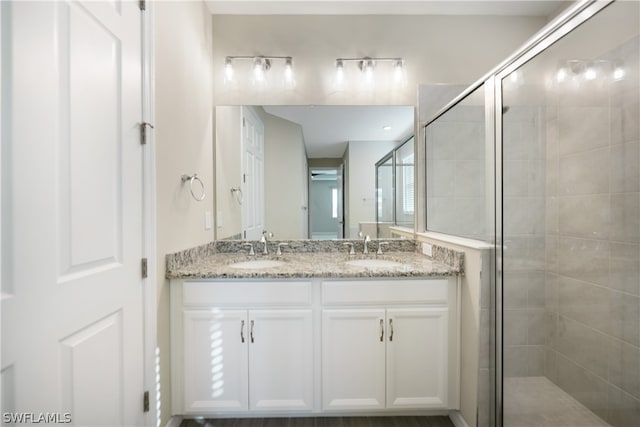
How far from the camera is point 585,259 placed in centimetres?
162

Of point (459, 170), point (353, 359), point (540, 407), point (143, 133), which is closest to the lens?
point (143, 133)

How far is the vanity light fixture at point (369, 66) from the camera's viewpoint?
7.21 feet

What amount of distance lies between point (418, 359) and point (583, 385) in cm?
87

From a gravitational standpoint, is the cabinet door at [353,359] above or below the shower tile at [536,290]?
below

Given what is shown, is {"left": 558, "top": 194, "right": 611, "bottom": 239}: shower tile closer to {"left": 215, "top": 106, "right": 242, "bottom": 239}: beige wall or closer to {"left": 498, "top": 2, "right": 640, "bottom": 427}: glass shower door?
{"left": 498, "top": 2, "right": 640, "bottom": 427}: glass shower door

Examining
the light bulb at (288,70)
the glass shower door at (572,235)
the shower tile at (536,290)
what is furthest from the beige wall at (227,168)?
the shower tile at (536,290)

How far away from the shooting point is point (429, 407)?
1.64 meters

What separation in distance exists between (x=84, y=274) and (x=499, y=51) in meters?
2.85

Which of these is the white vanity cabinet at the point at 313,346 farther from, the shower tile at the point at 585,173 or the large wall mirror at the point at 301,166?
the shower tile at the point at 585,173

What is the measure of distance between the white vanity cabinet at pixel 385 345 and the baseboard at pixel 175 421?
808mm

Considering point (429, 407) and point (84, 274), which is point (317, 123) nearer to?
point (84, 274)

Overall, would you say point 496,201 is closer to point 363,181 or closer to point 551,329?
point 551,329

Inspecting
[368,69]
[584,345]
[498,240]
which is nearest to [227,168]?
[368,69]

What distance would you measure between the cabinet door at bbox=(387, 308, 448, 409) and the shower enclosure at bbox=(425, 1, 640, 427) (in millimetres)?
241
